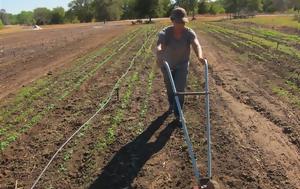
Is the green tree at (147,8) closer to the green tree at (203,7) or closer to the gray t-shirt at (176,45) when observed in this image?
the green tree at (203,7)

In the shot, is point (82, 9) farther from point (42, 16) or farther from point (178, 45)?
point (178, 45)

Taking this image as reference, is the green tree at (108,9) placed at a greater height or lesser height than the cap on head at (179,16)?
lesser

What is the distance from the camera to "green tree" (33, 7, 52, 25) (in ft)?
383

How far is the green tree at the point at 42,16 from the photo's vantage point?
117m

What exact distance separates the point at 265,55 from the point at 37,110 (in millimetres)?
10135

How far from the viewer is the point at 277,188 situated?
5660mm

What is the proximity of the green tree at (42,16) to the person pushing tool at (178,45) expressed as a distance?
11135 centimetres

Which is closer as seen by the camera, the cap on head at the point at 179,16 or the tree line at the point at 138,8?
the cap on head at the point at 179,16

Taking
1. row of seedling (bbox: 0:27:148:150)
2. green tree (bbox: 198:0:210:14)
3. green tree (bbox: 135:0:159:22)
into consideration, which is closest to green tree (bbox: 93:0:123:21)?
green tree (bbox: 198:0:210:14)

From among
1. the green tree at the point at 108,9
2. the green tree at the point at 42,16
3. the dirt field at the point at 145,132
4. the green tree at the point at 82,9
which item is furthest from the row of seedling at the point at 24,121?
the green tree at the point at 42,16

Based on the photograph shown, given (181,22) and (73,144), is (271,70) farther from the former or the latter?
(73,144)

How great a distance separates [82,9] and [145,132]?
364 ft

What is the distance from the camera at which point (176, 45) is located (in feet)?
25.5

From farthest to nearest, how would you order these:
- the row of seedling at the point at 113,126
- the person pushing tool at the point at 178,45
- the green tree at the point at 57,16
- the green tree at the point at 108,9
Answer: the green tree at the point at 57,16 → the green tree at the point at 108,9 → the person pushing tool at the point at 178,45 → the row of seedling at the point at 113,126
